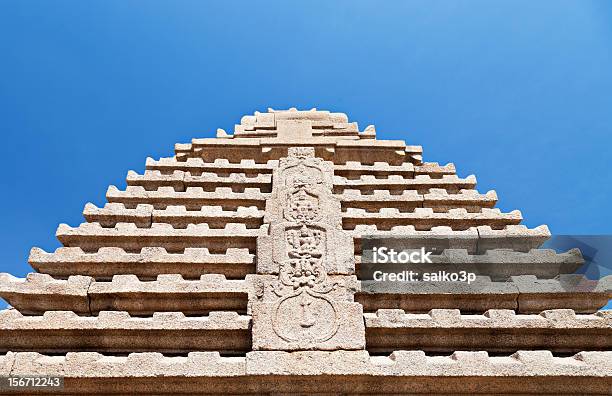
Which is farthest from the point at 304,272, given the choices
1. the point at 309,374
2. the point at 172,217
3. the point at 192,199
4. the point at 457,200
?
the point at 457,200

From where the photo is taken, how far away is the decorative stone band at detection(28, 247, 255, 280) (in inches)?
324

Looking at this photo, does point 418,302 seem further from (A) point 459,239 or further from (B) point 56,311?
(B) point 56,311

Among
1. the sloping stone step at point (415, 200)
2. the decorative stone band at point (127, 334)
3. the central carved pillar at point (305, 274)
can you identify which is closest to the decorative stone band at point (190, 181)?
the central carved pillar at point (305, 274)

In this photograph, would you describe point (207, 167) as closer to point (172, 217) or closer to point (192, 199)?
point (192, 199)

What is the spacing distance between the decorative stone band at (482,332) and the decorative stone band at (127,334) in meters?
1.74

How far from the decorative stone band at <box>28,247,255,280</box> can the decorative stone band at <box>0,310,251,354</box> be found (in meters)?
1.17

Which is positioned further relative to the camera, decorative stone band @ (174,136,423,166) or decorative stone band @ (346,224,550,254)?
decorative stone band @ (174,136,423,166)

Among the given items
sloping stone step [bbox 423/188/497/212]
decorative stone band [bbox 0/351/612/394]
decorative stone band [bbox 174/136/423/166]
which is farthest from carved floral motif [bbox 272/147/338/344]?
decorative stone band [bbox 174/136/423/166]

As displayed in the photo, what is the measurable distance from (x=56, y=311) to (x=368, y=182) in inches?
223

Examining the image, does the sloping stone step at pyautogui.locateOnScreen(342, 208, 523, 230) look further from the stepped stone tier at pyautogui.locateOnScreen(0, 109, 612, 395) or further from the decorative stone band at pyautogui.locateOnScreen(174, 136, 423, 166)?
the decorative stone band at pyautogui.locateOnScreen(174, 136, 423, 166)

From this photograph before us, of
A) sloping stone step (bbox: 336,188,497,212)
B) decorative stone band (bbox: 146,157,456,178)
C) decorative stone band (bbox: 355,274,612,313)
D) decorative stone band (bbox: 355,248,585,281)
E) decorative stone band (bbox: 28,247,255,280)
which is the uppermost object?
decorative stone band (bbox: 146,157,456,178)

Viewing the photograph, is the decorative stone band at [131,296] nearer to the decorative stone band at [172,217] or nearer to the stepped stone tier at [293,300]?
the stepped stone tier at [293,300]

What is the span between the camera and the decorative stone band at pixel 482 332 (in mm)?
7121

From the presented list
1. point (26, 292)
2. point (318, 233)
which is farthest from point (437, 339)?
point (26, 292)
